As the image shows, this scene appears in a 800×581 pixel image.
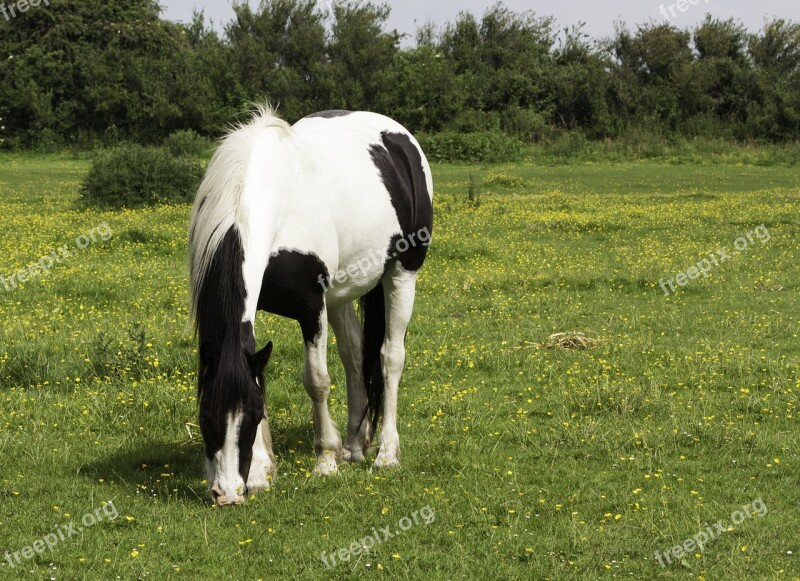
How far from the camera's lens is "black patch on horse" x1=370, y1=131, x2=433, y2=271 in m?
6.81

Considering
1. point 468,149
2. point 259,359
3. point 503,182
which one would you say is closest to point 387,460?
point 259,359

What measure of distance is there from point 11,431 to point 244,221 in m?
2.85

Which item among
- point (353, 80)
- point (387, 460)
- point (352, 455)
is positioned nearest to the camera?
point (387, 460)

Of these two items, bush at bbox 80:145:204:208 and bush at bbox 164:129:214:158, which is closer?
bush at bbox 80:145:204:208

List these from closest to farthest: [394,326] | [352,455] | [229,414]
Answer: [229,414] → [352,455] → [394,326]

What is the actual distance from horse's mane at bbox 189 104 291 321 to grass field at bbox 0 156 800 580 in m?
0.55

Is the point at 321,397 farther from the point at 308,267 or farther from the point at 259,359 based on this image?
the point at 259,359

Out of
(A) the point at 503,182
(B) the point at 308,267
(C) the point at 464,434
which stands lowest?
(A) the point at 503,182

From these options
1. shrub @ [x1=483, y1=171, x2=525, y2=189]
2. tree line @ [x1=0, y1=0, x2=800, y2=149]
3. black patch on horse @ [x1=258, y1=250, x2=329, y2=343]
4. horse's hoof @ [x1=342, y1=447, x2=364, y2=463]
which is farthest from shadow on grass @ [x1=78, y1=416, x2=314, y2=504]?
tree line @ [x1=0, y1=0, x2=800, y2=149]
